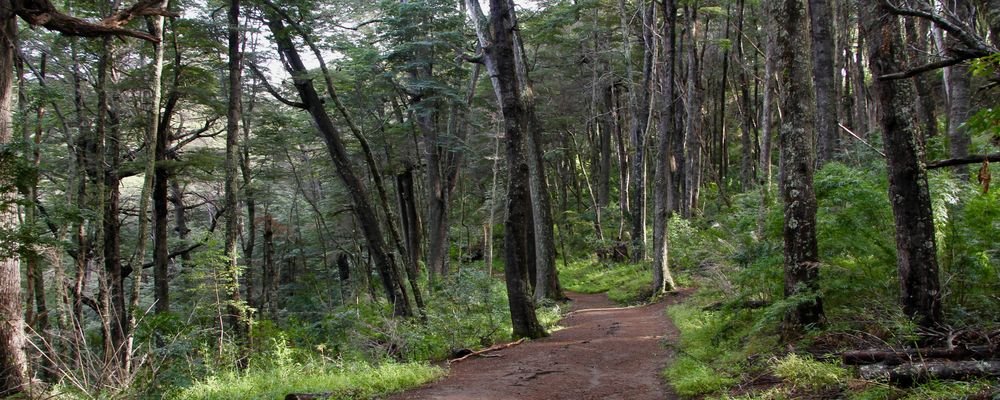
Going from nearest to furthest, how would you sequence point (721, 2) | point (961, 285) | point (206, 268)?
point (961, 285) → point (206, 268) → point (721, 2)

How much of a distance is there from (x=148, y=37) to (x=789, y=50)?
9041mm

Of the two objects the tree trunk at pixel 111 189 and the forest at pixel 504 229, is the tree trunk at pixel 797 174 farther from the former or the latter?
the tree trunk at pixel 111 189

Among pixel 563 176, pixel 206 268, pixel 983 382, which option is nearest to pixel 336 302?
pixel 563 176

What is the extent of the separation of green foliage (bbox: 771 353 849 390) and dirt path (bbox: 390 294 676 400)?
1261mm

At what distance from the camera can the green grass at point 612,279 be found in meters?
17.3

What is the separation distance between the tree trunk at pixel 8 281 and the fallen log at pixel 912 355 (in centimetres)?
1009

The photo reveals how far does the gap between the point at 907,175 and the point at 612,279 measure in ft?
51.9

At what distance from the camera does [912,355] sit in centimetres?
494

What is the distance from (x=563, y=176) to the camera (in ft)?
114

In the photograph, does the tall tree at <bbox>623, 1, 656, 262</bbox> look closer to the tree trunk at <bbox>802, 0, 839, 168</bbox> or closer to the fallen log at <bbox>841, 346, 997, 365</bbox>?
the tree trunk at <bbox>802, 0, 839, 168</bbox>

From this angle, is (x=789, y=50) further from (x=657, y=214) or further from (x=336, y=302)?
(x=336, y=302)

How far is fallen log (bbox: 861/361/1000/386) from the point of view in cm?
434

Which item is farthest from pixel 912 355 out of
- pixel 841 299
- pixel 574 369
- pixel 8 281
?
pixel 8 281

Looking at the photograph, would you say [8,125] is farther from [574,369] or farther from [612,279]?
[612,279]
